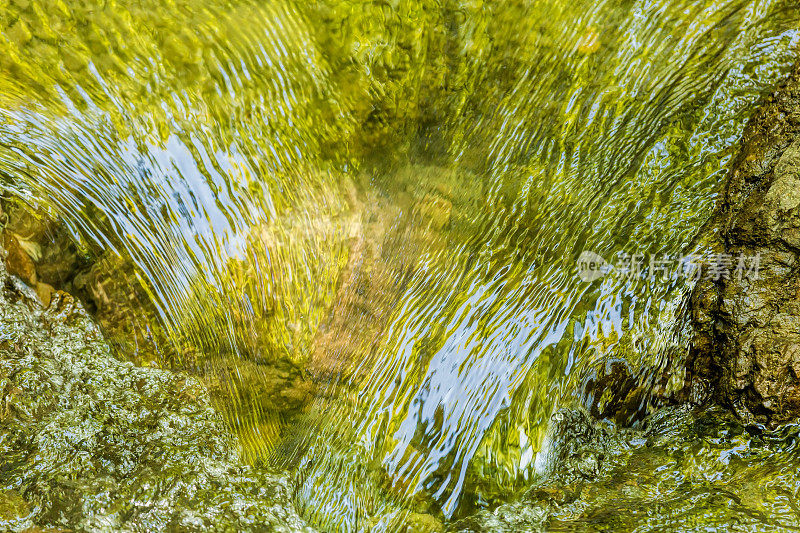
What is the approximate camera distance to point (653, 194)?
2934 mm

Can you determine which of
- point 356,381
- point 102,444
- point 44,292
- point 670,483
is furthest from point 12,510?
point 670,483

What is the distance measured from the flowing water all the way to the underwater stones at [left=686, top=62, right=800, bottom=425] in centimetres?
12

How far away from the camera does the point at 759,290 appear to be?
258cm

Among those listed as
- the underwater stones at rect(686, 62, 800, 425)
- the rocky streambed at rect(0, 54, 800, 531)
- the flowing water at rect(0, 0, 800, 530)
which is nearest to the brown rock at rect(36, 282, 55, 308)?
the rocky streambed at rect(0, 54, 800, 531)

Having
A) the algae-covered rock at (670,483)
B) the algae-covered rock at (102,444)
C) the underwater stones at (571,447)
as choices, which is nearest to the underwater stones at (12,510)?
the algae-covered rock at (102,444)

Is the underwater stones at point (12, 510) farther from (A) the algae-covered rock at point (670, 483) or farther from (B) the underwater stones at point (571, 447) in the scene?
(B) the underwater stones at point (571, 447)

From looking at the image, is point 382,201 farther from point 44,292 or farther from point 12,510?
point 12,510

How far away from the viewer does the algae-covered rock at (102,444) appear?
2.19 metres

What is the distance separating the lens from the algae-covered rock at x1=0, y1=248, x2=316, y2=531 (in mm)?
2191

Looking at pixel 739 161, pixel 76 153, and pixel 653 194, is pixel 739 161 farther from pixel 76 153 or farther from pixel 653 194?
pixel 76 153

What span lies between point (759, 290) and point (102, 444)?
10.2ft

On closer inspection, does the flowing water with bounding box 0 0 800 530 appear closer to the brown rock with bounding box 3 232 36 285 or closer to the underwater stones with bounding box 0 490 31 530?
the brown rock with bounding box 3 232 36 285

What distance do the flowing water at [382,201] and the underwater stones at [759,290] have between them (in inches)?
4.7

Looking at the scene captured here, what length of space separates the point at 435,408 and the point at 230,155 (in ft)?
5.67
